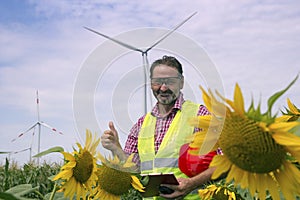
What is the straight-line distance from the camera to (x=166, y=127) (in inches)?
62.4

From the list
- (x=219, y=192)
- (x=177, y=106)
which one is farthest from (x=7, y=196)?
(x=219, y=192)

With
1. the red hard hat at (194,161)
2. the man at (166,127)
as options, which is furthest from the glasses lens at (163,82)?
the red hard hat at (194,161)

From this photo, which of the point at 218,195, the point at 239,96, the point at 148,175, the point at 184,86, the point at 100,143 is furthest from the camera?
the point at 218,195

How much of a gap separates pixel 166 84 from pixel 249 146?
0.41 m

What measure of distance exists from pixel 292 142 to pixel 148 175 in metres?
0.80

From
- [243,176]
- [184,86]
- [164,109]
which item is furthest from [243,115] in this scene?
[164,109]

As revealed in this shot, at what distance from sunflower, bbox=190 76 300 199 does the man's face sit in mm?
280

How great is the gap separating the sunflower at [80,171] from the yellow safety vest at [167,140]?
15 centimetres

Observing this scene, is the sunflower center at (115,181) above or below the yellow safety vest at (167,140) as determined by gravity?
below

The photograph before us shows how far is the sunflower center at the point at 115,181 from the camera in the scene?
5.46 ft

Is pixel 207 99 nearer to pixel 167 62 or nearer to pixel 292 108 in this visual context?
pixel 167 62

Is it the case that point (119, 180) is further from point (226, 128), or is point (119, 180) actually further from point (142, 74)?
point (226, 128)

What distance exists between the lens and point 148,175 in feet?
5.51

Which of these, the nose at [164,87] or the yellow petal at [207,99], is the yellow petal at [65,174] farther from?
the yellow petal at [207,99]
